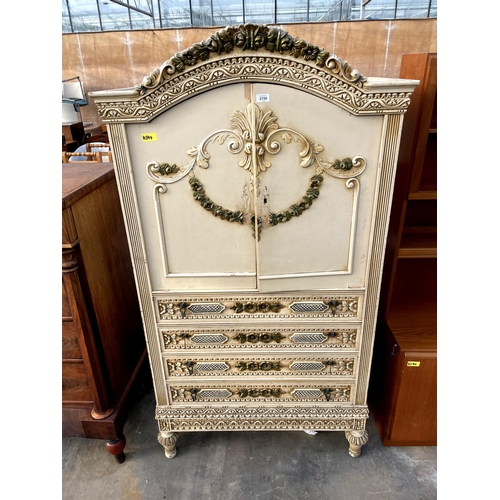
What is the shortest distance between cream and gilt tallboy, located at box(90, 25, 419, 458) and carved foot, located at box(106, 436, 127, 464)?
0.65ft

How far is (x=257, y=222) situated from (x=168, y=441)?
1.09 metres

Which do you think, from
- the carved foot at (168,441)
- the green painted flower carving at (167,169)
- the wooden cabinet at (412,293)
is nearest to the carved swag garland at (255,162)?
the green painted flower carving at (167,169)

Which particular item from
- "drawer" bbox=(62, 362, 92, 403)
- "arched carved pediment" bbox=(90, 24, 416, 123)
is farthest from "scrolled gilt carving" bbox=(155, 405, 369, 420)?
"arched carved pediment" bbox=(90, 24, 416, 123)

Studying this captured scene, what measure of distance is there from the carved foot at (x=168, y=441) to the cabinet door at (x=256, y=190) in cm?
72

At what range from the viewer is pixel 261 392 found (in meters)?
1.42

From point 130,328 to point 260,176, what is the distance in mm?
1179

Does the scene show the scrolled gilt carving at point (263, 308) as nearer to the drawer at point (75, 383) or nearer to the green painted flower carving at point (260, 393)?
the green painted flower carving at point (260, 393)

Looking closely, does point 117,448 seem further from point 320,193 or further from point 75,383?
point 320,193

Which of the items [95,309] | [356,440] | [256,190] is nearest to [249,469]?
[356,440]

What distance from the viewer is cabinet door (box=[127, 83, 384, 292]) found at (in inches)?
39.2

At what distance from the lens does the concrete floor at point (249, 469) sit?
4.62 feet

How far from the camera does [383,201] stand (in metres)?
1.10

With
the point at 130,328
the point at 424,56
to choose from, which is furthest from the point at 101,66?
the point at 424,56

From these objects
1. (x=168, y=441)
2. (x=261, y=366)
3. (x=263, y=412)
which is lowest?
(x=168, y=441)
